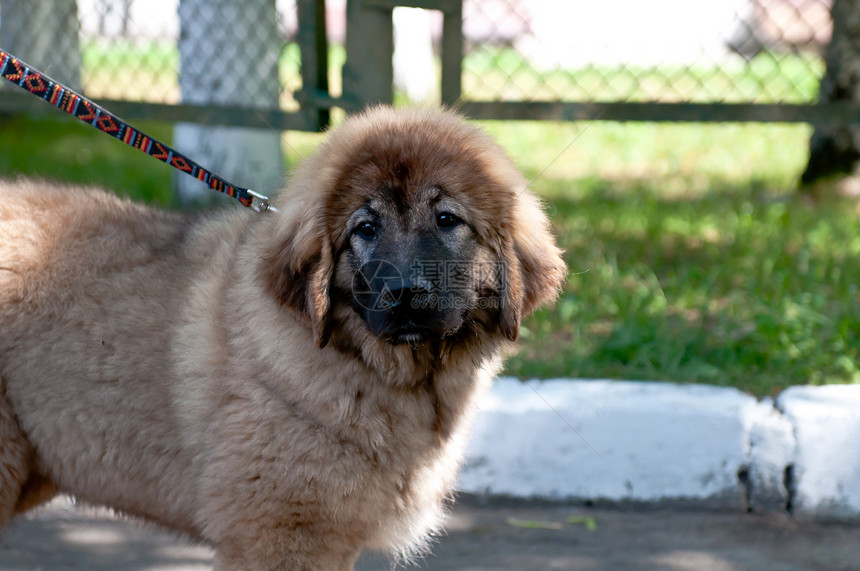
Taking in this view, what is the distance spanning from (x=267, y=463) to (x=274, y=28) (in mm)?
3940

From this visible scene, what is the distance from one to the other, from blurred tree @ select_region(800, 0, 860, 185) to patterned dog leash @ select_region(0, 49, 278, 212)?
472cm

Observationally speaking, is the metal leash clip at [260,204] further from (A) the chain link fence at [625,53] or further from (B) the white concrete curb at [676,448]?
(A) the chain link fence at [625,53]

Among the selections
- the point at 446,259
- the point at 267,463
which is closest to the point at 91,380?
the point at 267,463

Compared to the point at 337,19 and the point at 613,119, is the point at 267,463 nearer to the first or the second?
the point at 613,119

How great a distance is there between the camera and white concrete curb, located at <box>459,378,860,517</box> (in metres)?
3.65

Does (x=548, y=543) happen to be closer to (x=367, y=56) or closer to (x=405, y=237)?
(x=405, y=237)

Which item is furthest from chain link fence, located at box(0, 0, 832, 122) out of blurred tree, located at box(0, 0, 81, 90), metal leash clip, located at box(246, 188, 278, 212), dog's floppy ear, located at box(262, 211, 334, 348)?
dog's floppy ear, located at box(262, 211, 334, 348)

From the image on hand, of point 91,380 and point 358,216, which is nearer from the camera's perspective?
point 358,216

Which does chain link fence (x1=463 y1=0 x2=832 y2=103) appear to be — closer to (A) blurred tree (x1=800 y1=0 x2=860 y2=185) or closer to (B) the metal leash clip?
(A) blurred tree (x1=800 y1=0 x2=860 y2=185)

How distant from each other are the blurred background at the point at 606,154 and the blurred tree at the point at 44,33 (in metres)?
0.02

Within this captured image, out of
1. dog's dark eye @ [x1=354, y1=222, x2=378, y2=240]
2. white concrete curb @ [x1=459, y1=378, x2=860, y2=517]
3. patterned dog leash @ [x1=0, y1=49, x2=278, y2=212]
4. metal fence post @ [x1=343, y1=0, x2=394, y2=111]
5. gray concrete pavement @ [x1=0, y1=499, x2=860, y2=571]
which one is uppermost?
metal fence post @ [x1=343, y1=0, x2=394, y2=111]

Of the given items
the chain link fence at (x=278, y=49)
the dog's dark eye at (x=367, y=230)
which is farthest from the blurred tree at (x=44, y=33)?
the dog's dark eye at (x=367, y=230)

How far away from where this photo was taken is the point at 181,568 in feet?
11.0

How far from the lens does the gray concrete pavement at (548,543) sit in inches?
132
